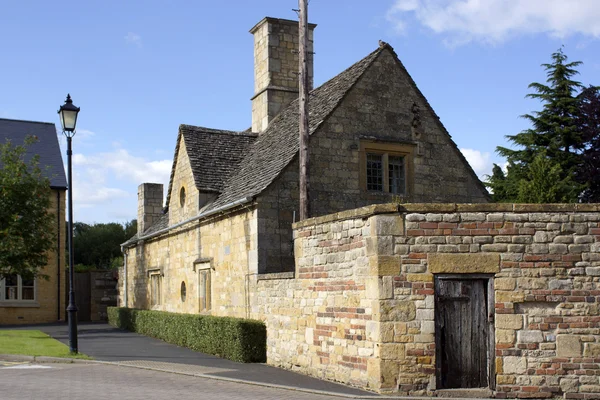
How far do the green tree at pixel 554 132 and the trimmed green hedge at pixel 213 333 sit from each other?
1775 centimetres

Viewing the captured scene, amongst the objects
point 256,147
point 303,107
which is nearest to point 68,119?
point 303,107

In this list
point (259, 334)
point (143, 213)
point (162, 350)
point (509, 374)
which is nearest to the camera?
point (509, 374)

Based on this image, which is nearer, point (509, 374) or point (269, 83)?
point (509, 374)

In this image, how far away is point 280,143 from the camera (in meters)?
20.3

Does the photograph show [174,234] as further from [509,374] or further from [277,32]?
[509,374]

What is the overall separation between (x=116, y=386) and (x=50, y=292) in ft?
74.3

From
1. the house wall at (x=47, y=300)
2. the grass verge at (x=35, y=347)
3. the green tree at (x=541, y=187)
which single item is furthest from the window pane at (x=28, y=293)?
the green tree at (x=541, y=187)

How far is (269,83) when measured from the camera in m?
23.8

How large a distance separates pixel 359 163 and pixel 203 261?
559 cm

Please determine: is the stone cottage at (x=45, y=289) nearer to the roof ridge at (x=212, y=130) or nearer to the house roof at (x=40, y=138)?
the house roof at (x=40, y=138)

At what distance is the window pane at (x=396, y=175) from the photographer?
63.0 feet

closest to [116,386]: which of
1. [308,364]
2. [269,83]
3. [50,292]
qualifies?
[308,364]

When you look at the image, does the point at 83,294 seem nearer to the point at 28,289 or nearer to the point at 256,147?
the point at 28,289

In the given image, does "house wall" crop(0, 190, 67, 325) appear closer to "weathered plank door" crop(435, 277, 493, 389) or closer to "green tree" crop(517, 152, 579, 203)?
"green tree" crop(517, 152, 579, 203)
